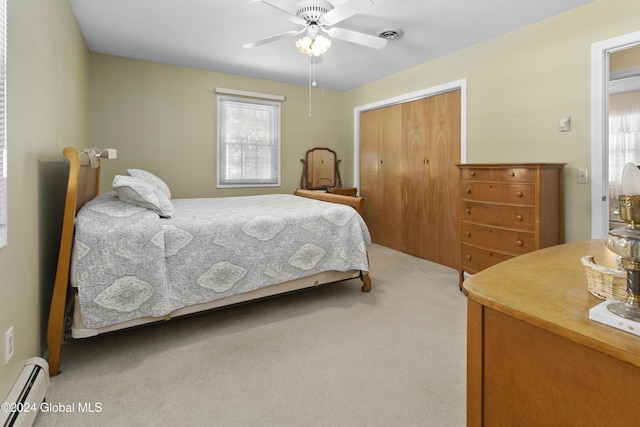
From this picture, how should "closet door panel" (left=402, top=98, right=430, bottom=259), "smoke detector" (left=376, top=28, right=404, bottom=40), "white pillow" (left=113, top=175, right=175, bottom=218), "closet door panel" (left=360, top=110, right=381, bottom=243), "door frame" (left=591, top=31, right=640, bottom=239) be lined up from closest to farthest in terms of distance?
"white pillow" (left=113, top=175, right=175, bottom=218), "door frame" (left=591, top=31, right=640, bottom=239), "smoke detector" (left=376, top=28, right=404, bottom=40), "closet door panel" (left=402, top=98, right=430, bottom=259), "closet door panel" (left=360, top=110, right=381, bottom=243)

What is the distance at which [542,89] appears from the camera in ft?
9.57

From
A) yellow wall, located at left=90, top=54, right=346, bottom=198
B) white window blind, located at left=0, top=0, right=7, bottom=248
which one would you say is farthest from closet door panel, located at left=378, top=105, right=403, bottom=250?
white window blind, located at left=0, top=0, right=7, bottom=248

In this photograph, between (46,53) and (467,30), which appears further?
(467,30)

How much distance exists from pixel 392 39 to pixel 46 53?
2.83m

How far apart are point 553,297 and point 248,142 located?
173 inches

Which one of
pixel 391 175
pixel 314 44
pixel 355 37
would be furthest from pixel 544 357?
pixel 391 175

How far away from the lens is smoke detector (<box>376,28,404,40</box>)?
309 centimetres

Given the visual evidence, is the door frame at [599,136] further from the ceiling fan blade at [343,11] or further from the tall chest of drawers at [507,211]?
the ceiling fan blade at [343,11]

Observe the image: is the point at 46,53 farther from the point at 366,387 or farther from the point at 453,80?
the point at 453,80

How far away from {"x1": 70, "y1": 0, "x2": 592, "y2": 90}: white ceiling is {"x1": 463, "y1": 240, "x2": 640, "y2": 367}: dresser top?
2.37m

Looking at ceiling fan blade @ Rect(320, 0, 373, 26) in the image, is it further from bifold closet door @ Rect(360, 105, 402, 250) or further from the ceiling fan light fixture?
bifold closet door @ Rect(360, 105, 402, 250)

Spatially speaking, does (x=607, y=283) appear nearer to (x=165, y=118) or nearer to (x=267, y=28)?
(x=267, y=28)

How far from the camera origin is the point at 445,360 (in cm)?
191

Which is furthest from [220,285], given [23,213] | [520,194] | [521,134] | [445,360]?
[521,134]
